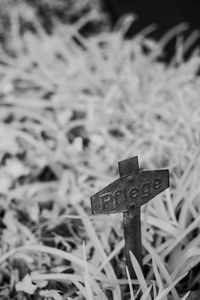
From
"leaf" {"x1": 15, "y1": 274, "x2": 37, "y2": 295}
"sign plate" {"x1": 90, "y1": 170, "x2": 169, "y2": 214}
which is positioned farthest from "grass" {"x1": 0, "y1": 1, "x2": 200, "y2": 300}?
"sign plate" {"x1": 90, "y1": 170, "x2": 169, "y2": 214}

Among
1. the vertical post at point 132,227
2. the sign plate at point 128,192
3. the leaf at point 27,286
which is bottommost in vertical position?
the leaf at point 27,286

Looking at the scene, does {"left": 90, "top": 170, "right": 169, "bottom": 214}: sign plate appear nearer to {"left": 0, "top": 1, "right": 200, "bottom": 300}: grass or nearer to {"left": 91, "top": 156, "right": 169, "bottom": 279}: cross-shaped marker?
{"left": 91, "top": 156, "right": 169, "bottom": 279}: cross-shaped marker

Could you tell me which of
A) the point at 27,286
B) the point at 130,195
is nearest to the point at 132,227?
the point at 130,195

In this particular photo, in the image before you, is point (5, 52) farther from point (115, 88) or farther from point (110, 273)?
point (110, 273)

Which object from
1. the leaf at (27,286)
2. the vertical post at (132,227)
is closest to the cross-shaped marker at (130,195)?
the vertical post at (132,227)

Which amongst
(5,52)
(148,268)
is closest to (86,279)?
(148,268)

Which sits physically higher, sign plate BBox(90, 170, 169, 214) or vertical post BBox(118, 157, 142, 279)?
sign plate BBox(90, 170, 169, 214)

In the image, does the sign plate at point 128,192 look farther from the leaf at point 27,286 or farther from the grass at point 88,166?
the leaf at point 27,286
